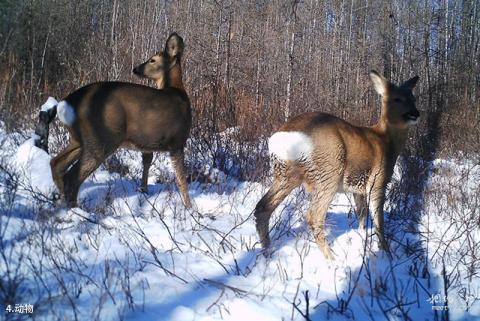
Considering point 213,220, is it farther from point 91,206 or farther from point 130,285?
point 130,285

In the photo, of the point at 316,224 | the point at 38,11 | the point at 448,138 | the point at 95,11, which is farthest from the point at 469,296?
the point at 95,11

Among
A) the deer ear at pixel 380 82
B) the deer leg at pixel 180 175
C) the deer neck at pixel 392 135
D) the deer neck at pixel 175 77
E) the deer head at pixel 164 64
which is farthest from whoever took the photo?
the deer head at pixel 164 64

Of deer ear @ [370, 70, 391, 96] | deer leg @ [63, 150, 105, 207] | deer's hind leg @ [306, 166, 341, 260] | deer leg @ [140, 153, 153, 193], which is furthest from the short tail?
deer ear @ [370, 70, 391, 96]

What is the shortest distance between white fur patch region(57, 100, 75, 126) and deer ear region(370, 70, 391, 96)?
3756 mm

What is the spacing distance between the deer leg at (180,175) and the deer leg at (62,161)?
1.28 meters

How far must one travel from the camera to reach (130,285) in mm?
3123

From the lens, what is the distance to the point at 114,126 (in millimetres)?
5543

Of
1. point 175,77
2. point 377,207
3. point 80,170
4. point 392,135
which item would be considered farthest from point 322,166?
point 175,77

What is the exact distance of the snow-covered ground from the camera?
113 inches

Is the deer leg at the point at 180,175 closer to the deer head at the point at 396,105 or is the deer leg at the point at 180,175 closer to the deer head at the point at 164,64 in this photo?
the deer head at the point at 164,64

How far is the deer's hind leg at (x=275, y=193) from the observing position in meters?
4.61

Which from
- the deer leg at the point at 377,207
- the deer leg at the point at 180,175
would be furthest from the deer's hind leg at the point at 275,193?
the deer leg at the point at 180,175

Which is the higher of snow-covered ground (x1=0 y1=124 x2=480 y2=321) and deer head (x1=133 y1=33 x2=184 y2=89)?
deer head (x1=133 y1=33 x2=184 y2=89)

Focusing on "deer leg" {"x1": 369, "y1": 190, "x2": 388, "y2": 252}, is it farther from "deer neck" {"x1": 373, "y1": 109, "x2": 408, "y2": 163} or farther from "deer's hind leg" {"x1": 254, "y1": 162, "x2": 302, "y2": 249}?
"deer's hind leg" {"x1": 254, "y1": 162, "x2": 302, "y2": 249}
